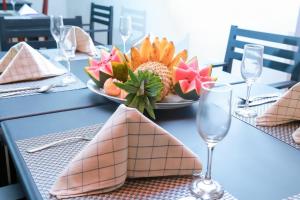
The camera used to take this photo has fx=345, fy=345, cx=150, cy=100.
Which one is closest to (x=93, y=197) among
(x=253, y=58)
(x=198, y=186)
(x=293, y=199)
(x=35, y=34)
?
(x=198, y=186)

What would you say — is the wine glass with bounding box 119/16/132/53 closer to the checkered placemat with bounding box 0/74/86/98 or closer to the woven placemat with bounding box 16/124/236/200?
the checkered placemat with bounding box 0/74/86/98

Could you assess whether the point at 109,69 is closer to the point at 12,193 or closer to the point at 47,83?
the point at 47,83

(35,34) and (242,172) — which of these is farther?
(35,34)

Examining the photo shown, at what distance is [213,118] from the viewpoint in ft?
1.82

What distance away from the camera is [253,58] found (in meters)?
0.91

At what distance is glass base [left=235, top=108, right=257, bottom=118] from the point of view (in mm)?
900

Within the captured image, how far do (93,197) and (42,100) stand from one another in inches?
19.6

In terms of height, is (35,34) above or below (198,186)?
above

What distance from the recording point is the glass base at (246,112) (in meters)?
0.90

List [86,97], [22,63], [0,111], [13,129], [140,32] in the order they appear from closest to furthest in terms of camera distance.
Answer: [13,129] → [0,111] → [86,97] → [22,63] → [140,32]

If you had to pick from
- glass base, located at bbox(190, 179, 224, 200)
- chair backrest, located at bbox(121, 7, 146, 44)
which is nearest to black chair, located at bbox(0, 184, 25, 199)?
glass base, located at bbox(190, 179, 224, 200)

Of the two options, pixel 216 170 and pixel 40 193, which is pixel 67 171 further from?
pixel 216 170

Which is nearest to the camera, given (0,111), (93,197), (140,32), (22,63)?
(93,197)

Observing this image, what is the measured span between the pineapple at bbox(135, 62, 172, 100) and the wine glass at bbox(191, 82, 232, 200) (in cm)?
34
